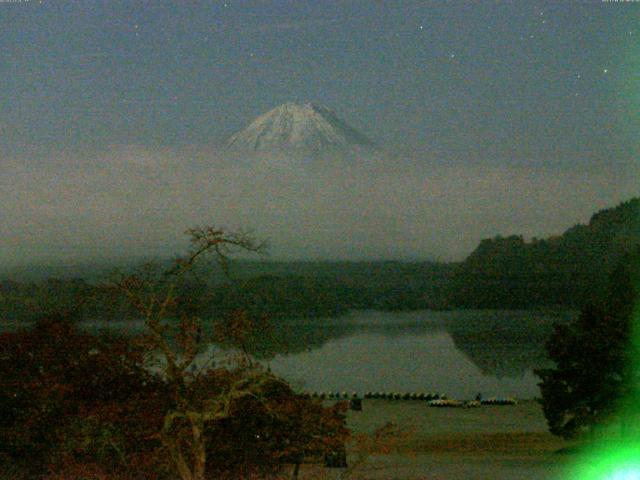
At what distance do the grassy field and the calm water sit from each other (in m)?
4.12

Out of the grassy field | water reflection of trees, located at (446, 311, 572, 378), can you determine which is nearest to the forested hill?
water reflection of trees, located at (446, 311, 572, 378)

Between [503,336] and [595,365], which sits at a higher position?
[595,365]

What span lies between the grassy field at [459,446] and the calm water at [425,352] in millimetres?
4120

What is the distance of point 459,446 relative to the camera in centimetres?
2039

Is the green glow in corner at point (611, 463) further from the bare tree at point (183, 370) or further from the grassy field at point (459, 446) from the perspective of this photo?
the bare tree at point (183, 370)

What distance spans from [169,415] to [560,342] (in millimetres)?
9775

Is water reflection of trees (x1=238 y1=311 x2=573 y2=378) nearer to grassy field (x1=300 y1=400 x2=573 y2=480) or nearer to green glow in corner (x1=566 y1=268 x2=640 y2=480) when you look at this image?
grassy field (x1=300 y1=400 x2=573 y2=480)

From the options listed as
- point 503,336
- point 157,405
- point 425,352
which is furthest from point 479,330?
point 157,405

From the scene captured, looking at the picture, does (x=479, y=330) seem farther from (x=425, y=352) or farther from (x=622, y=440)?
(x=622, y=440)

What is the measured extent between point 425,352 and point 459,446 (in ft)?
115

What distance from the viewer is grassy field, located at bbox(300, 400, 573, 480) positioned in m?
14.5

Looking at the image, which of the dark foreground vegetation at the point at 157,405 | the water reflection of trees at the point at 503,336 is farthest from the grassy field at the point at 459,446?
the water reflection of trees at the point at 503,336

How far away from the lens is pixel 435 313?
227 feet

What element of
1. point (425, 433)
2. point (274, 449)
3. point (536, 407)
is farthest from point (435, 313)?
point (274, 449)
